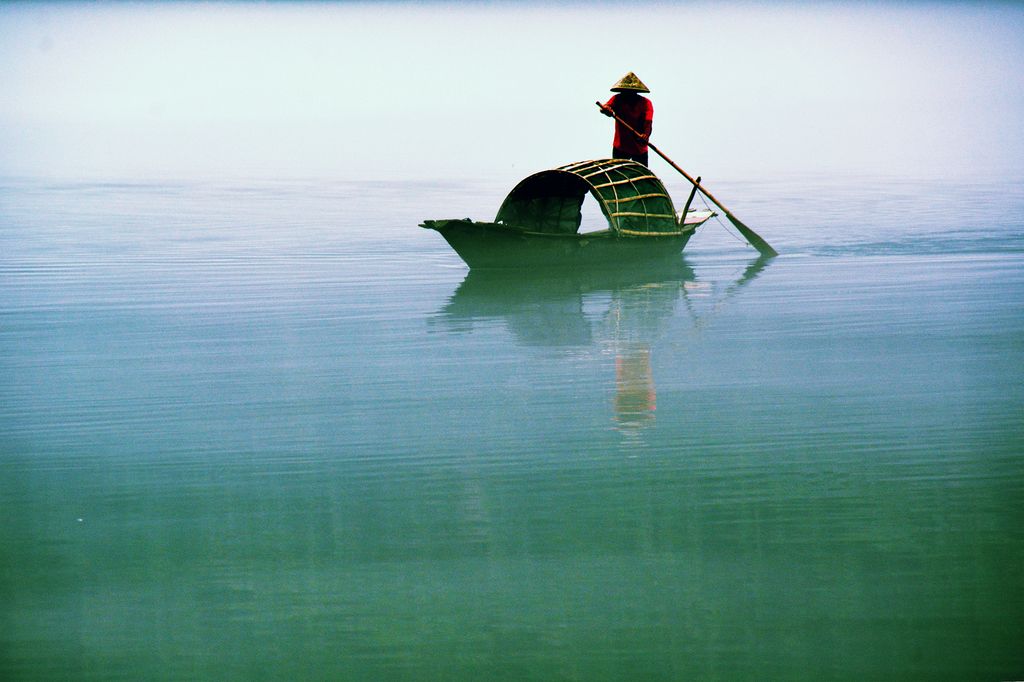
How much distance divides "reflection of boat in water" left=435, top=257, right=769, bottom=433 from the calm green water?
1.6 inches

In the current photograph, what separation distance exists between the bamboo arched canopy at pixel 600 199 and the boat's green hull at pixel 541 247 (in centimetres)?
13

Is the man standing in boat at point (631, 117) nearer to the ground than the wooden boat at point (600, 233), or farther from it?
farther from it

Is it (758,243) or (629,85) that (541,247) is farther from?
(758,243)

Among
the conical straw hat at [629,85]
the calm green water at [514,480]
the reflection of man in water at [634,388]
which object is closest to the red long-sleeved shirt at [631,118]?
the conical straw hat at [629,85]

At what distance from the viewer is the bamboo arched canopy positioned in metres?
9.64

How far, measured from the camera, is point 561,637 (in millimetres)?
3564

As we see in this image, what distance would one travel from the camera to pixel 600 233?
33.4ft

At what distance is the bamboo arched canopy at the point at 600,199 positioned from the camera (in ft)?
31.6

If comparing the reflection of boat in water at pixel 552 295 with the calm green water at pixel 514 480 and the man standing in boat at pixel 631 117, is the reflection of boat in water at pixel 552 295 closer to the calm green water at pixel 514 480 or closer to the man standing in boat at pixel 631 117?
the calm green water at pixel 514 480

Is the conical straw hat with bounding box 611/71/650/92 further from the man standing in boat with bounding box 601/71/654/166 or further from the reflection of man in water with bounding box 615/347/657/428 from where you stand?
the reflection of man in water with bounding box 615/347/657/428

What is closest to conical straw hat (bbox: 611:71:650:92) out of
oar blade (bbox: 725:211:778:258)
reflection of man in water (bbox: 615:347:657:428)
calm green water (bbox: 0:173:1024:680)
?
calm green water (bbox: 0:173:1024:680)

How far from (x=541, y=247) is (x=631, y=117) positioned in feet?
4.42

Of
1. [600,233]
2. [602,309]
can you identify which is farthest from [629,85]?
[602,309]

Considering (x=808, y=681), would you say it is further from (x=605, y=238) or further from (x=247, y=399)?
(x=605, y=238)
